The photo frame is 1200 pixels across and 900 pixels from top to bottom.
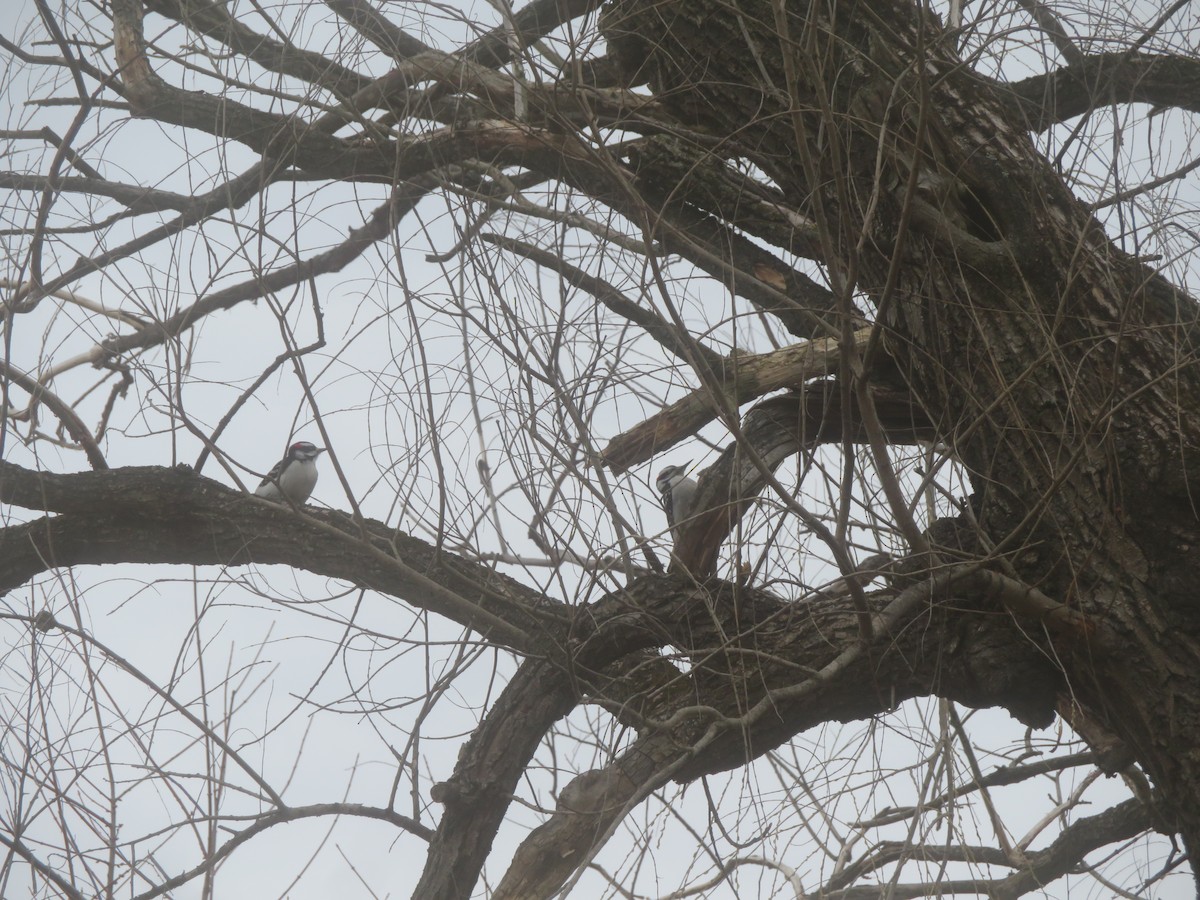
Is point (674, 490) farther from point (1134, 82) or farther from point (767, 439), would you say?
point (1134, 82)

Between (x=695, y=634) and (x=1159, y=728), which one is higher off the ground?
(x=695, y=634)

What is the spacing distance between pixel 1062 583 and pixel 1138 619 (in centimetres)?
21

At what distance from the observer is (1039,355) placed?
2.85 m

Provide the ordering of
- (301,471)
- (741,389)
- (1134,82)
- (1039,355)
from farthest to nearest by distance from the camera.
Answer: (301,471)
(741,389)
(1134,82)
(1039,355)

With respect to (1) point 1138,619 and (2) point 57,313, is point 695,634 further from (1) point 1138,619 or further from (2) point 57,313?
(2) point 57,313

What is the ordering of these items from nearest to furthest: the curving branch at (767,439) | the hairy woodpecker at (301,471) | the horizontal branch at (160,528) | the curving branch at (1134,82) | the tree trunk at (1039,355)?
the tree trunk at (1039,355), the curving branch at (1134,82), the horizontal branch at (160,528), the curving branch at (767,439), the hairy woodpecker at (301,471)

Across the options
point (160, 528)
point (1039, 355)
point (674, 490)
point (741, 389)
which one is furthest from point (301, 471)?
point (1039, 355)

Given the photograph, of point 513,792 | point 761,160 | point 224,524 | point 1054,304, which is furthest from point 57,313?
point 1054,304

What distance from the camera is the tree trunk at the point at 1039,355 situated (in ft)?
8.55

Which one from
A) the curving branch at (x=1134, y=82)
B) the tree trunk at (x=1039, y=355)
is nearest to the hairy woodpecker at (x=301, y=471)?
the tree trunk at (x=1039, y=355)

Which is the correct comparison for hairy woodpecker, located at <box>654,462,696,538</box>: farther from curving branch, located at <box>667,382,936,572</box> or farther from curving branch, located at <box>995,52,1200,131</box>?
curving branch, located at <box>995,52,1200,131</box>

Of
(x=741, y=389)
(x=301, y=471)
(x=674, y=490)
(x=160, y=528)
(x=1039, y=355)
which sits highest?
(x=301, y=471)

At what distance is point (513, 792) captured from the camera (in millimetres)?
3111

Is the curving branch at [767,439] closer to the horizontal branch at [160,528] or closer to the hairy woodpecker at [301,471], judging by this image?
the horizontal branch at [160,528]
